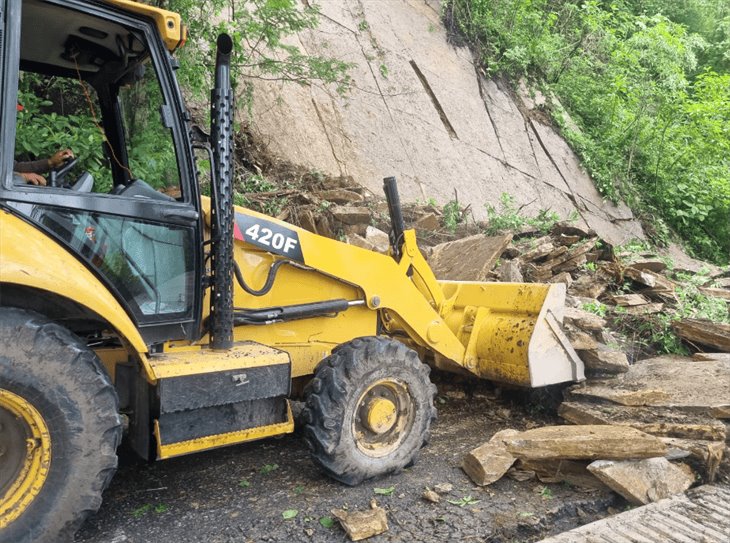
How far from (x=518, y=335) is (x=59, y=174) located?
313 centimetres

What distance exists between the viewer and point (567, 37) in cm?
1512

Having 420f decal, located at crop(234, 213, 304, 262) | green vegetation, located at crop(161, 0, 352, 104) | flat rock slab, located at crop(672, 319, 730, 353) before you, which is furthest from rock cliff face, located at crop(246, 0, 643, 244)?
420f decal, located at crop(234, 213, 304, 262)

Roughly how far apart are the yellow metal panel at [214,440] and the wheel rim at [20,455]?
0.55 metres

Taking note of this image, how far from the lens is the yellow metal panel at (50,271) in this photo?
2.51m

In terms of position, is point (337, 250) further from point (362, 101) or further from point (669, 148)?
point (669, 148)

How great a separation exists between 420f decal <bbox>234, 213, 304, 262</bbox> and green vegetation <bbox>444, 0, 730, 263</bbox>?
34.3 feet

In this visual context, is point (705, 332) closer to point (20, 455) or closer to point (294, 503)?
point (294, 503)

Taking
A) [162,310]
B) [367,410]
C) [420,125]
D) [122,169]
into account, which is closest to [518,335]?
[367,410]

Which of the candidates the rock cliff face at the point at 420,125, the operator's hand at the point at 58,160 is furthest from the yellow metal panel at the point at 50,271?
the rock cliff face at the point at 420,125

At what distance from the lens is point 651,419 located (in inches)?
172

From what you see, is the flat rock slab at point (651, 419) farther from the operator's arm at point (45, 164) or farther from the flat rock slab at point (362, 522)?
the operator's arm at point (45, 164)

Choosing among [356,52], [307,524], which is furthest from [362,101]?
[307,524]

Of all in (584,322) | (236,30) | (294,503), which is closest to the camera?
(294,503)

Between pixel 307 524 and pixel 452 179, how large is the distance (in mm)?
8567
